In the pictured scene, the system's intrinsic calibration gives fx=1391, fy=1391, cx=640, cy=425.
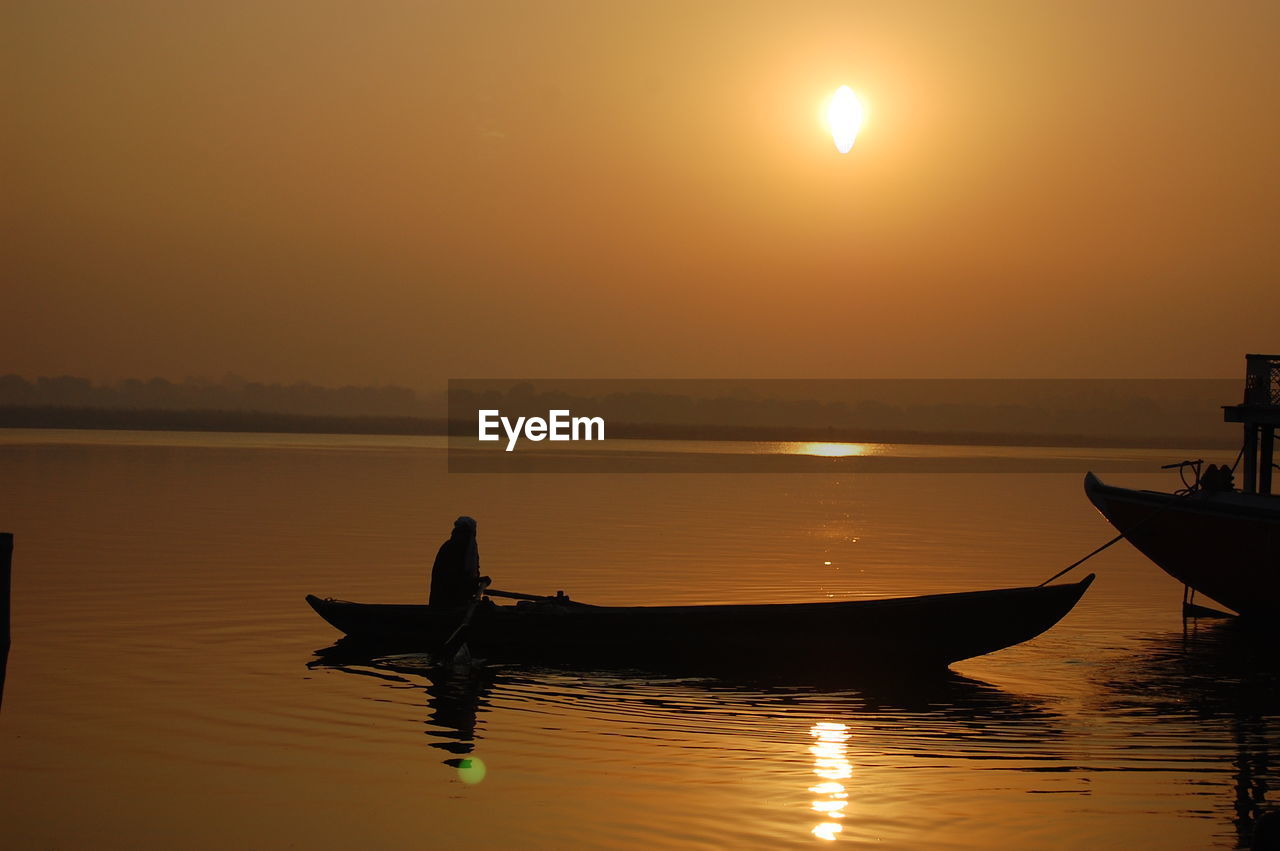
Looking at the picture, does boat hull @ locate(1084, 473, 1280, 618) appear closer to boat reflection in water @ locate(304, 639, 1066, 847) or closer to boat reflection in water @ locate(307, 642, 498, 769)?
boat reflection in water @ locate(304, 639, 1066, 847)

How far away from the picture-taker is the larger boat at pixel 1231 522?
25.8 m

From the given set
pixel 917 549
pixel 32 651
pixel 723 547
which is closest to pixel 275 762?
pixel 32 651

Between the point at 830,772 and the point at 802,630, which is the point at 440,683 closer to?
the point at 802,630

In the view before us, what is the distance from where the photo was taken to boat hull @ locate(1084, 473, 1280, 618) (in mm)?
25719

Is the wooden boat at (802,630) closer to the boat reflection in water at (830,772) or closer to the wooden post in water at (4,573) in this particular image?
the boat reflection in water at (830,772)

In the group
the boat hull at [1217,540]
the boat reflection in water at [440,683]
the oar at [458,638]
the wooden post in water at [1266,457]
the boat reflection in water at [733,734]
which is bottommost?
the boat reflection in water at [440,683]

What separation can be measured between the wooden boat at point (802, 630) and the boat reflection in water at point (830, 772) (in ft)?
11.1

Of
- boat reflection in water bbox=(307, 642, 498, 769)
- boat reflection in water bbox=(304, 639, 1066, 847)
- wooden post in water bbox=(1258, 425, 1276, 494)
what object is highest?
wooden post in water bbox=(1258, 425, 1276, 494)

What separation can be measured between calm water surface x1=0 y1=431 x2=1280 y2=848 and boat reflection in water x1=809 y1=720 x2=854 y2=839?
1.9 inches

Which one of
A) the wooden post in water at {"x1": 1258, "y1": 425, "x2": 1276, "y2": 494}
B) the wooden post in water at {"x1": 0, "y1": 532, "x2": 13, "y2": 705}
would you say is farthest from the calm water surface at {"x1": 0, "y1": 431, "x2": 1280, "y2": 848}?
the wooden post in water at {"x1": 1258, "y1": 425, "x2": 1276, "y2": 494}

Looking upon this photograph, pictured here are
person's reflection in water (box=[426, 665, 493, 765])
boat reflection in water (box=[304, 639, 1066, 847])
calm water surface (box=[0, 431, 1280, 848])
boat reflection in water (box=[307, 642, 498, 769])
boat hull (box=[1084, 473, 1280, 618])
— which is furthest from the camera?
boat hull (box=[1084, 473, 1280, 618])

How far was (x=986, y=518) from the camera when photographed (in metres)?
57.9

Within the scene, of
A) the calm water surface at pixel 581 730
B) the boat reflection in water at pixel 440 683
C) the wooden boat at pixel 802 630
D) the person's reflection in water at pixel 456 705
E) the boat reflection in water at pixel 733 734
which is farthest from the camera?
the wooden boat at pixel 802 630

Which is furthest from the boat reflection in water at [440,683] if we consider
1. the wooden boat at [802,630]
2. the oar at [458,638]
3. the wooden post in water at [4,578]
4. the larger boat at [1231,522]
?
the larger boat at [1231,522]
